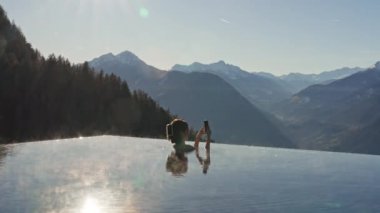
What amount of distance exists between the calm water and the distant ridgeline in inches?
1280

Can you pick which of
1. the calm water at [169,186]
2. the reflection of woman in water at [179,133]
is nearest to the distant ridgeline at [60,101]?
the reflection of woman in water at [179,133]

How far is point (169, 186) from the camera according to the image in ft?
51.3

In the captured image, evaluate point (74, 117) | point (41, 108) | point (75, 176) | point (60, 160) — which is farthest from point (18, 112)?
point (75, 176)

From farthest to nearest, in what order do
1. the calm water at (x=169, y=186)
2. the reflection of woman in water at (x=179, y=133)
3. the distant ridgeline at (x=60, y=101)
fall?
the distant ridgeline at (x=60, y=101), the reflection of woman in water at (x=179, y=133), the calm water at (x=169, y=186)

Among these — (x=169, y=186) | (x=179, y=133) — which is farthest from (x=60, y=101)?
(x=169, y=186)

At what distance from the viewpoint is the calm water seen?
491 inches

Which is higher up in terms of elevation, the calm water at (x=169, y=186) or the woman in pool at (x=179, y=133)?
the woman in pool at (x=179, y=133)

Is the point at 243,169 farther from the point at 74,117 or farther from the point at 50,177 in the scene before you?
the point at 74,117

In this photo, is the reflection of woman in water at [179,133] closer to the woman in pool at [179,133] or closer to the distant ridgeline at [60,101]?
the woman in pool at [179,133]

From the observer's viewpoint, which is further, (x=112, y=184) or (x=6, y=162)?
(x=6, y=162)

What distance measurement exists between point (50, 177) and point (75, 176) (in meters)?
0.84

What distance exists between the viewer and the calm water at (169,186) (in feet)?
40.9

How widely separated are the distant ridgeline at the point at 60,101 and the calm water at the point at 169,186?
3251 centimetres

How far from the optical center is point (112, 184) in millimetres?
15453
